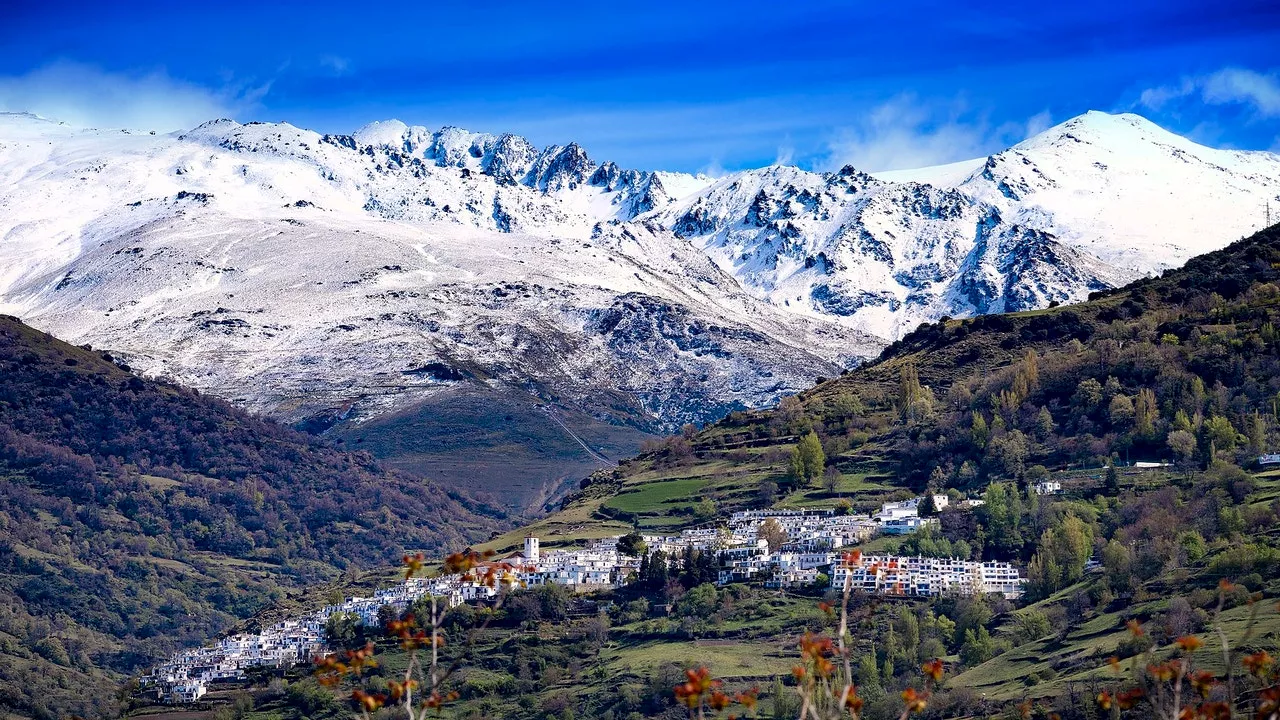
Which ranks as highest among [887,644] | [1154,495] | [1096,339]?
[1096,339]

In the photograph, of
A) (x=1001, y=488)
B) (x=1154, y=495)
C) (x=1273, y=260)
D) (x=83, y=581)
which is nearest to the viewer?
(x=1154, y=495)

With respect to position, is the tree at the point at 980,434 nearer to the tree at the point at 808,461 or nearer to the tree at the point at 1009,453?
the tree at the point at 1009,453

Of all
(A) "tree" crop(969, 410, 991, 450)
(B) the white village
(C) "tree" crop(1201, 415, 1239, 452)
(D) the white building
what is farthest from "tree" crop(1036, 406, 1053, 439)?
(D) the white building

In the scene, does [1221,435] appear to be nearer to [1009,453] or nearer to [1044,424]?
[1009,453]

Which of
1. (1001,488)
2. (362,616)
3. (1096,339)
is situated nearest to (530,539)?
(362,616)

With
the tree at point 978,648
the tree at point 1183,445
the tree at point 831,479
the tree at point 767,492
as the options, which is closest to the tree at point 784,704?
the tree at point 978,648

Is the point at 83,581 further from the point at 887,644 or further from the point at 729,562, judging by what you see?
the point at 887,644

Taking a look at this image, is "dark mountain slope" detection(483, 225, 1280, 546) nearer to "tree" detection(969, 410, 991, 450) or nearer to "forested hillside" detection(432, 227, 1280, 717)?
"tree" detection(969, 410, 991, 450)

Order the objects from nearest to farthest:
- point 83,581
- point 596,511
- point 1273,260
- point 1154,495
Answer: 1. point 1154,495
2. point 596,511
3. point 1273,260
4. point 83,581
